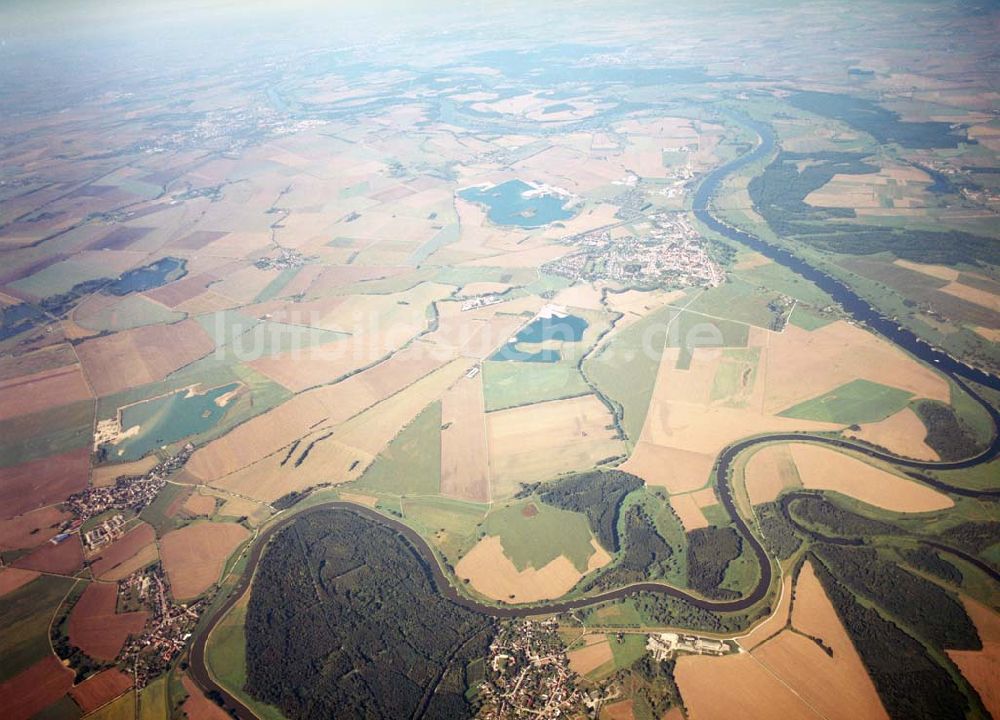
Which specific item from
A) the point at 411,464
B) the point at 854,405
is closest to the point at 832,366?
the point at 854,405

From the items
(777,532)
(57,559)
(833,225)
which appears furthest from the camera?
(833,225)

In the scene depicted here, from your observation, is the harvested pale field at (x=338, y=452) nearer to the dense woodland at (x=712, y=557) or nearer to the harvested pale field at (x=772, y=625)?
the dense woodland at (x=712, y=557)

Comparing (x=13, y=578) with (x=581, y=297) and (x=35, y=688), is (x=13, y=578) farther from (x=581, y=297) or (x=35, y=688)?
(x=581, y=297)

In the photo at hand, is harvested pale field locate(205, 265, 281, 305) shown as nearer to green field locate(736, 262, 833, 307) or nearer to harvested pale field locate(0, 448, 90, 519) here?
harvested pale field locate(0, 448, 90, 519)

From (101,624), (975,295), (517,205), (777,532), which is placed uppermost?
(975,295)

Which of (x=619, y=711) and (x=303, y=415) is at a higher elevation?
(x=619, y=711)

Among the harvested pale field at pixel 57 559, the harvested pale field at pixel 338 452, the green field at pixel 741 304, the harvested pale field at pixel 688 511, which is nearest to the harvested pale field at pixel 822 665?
the harvested pale field at pixel 688 511

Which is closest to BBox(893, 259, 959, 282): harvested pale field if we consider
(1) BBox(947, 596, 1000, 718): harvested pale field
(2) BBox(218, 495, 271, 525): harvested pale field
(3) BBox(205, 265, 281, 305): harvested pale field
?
(1) BBox(947, 596, 1000, 718): harvested pale field
